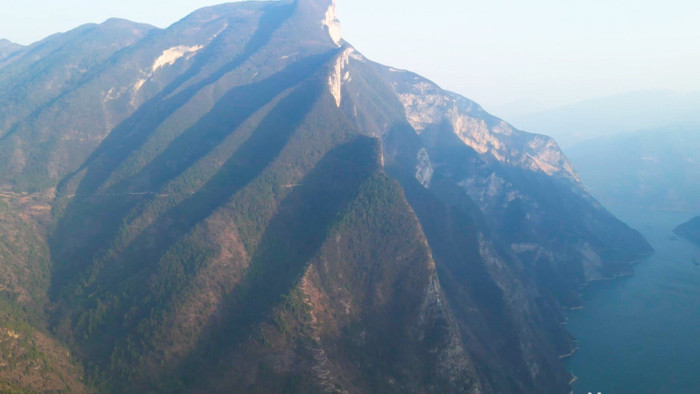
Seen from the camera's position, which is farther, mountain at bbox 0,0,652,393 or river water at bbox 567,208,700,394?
river water at bbox 567,208,700,394

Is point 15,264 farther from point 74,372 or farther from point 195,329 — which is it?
point 195,329

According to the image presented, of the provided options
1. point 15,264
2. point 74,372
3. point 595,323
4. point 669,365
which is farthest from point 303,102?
point 669,365

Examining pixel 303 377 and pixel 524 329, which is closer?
pixel 303 377

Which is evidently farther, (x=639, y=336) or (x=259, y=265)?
(x=639, y=336)

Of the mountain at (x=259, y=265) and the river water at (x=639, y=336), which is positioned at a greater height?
the mountain at (x=259, y=265)

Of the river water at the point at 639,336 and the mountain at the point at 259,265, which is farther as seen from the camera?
the river water at the point at 639,336

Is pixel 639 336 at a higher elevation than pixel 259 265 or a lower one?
lower

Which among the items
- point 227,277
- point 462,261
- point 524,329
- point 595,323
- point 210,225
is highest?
point 210,225

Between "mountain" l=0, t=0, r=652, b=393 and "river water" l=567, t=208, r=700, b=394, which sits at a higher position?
"mountain" l=0, t=0, r=652, b=393
